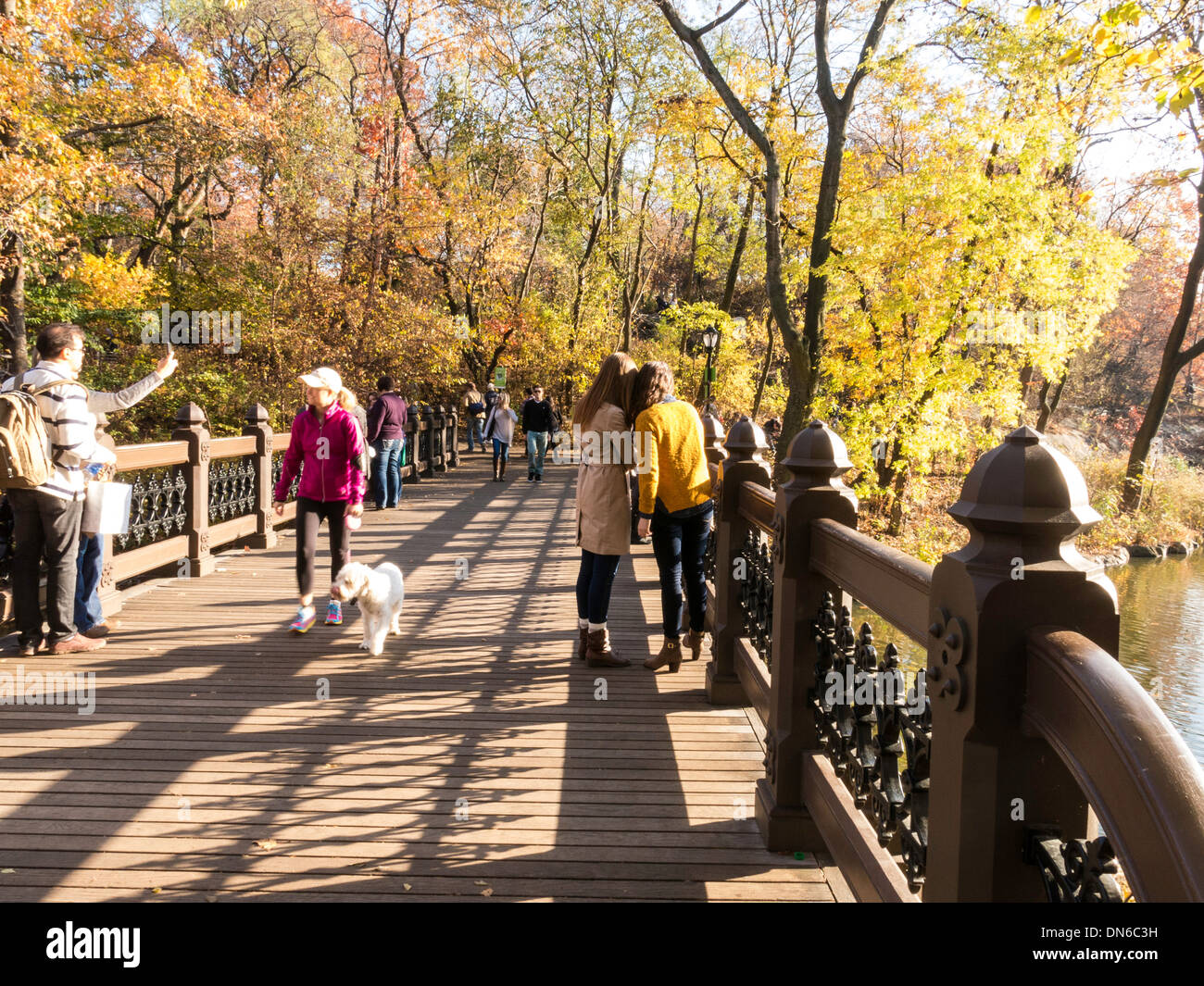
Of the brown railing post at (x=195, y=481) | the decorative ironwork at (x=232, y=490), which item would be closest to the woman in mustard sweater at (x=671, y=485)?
the brown railing post at (x=195, y=481)

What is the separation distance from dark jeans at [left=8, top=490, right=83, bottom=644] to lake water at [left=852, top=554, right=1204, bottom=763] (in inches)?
264

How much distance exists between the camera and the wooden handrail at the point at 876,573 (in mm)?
2121

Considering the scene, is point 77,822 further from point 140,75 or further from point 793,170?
point 793,170

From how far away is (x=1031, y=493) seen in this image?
1.53m

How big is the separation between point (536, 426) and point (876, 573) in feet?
55.3

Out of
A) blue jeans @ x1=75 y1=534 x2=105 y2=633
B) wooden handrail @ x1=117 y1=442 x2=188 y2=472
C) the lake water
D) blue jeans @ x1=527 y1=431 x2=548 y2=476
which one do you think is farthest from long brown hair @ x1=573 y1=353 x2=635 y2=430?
blue jeans @ x1=527 y1=431 x2=548 y2=476

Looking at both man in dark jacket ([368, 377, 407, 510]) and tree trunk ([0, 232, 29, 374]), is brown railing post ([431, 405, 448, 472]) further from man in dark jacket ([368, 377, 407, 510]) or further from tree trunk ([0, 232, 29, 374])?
tree trunk ([0, 232, 29, 374])

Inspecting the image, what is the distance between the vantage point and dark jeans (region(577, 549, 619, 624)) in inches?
219

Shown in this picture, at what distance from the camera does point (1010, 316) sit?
15430mm

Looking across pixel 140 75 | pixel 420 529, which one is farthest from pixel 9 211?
pixel 420 529

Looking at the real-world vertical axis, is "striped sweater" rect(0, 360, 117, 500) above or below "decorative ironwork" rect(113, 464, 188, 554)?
above

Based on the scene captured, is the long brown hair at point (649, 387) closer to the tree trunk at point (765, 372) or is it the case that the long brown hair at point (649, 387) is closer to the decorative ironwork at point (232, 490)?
the decorative ironwork at point (232, 490)

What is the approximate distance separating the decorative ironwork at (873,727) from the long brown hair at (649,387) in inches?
88.5
